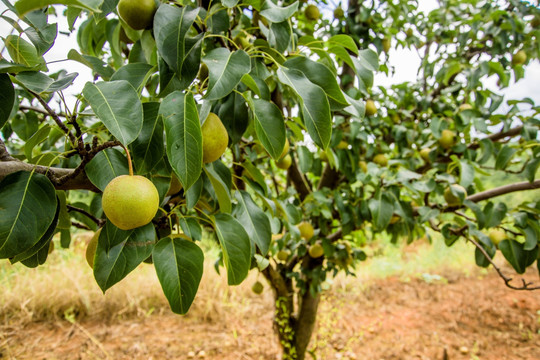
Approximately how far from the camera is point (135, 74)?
1.77 ft

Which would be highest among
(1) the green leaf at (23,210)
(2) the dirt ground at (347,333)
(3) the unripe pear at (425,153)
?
(1) the green leaf at (23,210)

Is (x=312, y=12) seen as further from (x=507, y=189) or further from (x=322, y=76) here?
(x=507, y=189)

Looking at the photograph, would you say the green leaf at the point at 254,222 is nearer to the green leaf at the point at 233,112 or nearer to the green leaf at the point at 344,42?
the green leaf at the point at 233,112

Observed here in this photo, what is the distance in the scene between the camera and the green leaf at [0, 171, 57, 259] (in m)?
0.43

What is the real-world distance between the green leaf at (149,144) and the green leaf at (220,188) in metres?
0.10

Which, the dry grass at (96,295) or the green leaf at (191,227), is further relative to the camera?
the dry grass at (96,295)

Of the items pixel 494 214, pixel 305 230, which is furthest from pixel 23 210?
pixel 494 214

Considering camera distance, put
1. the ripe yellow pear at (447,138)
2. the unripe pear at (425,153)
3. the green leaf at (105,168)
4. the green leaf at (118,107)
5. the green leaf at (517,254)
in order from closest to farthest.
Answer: the green leaf at (118,107), the green leaf at (105,168), the green leaf at (517,254), the ripe yellow pear at (447,138), the unripe pear at (425,153)

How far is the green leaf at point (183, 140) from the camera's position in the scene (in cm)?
44

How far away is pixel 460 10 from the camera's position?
1.94 meters

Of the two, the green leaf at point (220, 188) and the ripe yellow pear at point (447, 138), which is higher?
the green leaf at point (220, 188)

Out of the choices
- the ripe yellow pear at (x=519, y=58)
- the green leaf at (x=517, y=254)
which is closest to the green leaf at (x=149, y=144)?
the green leaf at (x=517, y=254)

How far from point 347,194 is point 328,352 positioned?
1366 mm

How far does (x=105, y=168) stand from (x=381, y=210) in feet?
3.13
